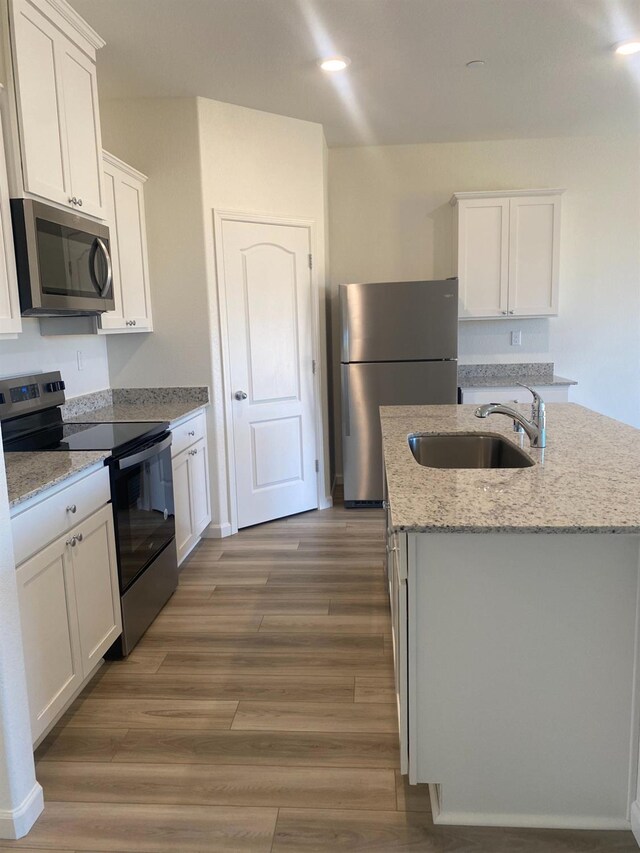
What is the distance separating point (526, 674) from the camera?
165 cm

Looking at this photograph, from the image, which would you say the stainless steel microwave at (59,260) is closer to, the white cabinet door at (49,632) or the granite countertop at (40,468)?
the granite countertop at (40,468)

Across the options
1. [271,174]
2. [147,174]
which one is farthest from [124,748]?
[271,174]

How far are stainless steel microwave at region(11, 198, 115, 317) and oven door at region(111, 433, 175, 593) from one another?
69 centimetres

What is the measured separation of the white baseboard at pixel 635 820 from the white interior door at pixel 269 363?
9.85 ft

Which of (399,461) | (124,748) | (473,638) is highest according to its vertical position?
(399,461)

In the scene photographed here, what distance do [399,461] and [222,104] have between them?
2901mm

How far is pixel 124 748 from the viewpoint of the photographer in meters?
2.13

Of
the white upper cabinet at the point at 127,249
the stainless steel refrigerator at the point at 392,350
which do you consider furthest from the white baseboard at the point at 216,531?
the white upper cabinet at the point at 127,249

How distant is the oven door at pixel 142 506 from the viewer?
262 cm

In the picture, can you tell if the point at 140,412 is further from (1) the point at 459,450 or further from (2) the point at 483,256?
(2) the point at 483,256

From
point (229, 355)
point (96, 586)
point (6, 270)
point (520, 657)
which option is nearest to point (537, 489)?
point (520, 657)

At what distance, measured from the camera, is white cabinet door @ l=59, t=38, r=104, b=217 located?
273 centimetres

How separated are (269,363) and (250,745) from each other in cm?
270

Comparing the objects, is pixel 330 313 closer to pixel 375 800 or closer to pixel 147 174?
pixel 147 174
